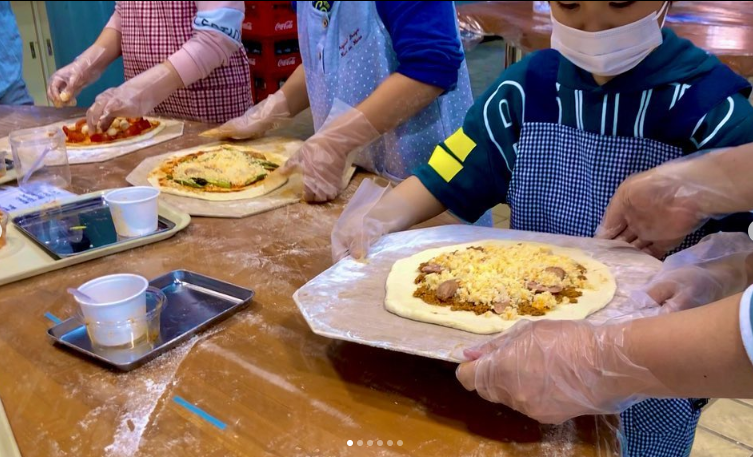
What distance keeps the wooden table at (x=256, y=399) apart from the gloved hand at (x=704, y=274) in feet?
0.89

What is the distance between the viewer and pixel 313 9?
6.46 feet

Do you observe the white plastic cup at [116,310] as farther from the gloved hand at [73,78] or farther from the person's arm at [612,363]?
the gloved hand at [73,78]

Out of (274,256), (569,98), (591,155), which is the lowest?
(274,256)

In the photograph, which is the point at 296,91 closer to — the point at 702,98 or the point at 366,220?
the point at 366,220

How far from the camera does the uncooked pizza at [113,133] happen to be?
2285 millimetres

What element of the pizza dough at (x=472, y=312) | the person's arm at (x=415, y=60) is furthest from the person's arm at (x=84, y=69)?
the pizza dough at (x=472, y=312)

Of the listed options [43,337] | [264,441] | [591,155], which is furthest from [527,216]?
[43,337]

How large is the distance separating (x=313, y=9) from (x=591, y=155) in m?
1.01

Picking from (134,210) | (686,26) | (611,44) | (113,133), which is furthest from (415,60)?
(686,26)

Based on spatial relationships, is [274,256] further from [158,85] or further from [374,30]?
[158,85]

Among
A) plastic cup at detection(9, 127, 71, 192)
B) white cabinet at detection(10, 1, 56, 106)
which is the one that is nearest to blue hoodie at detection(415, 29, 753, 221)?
plastic cup at detection(9, 127, 71, 192)

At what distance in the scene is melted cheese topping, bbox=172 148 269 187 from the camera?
6.24ft

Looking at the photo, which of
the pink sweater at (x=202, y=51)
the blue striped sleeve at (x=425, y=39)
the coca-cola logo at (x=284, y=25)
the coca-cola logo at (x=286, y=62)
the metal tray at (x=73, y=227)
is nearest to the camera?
the metal tray at (x=73, y=227)

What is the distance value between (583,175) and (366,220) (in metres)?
0.47
